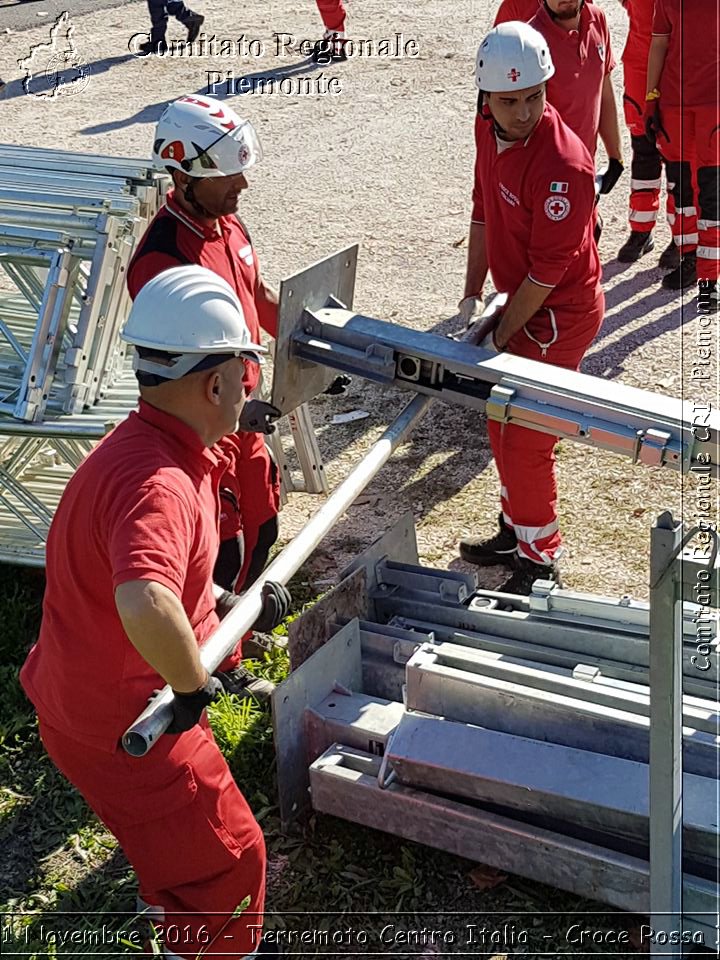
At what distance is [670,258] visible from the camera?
7336mm

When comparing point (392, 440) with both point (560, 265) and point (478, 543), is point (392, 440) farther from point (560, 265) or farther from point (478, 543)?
point (478, 543)

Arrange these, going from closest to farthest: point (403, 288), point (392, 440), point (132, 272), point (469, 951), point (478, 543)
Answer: point (469, 951) → point (392, 440) → point (132, 272) → point (478, 543) → point (403, 288)

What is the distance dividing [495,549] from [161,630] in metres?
2.77

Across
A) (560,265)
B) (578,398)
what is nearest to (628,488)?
(560,265)

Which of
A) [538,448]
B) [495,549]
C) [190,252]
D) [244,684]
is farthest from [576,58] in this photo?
[244,684]

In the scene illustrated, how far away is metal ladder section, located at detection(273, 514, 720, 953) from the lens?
2992mm

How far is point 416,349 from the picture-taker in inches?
135

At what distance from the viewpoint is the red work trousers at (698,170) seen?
6.61m

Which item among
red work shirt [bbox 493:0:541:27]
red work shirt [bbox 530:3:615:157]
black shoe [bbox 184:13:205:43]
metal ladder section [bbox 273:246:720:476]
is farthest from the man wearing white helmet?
black shoe [bbox 184:13:205:43]

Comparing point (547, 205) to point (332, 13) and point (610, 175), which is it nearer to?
point (610, 175)

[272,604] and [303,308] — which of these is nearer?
[272,604]

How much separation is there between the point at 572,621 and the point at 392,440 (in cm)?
87

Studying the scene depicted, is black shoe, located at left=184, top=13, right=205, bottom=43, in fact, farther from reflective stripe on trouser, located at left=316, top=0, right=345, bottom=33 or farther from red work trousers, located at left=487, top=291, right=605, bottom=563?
red work trousers, located at left=487, top=291, right=605, bottom=563

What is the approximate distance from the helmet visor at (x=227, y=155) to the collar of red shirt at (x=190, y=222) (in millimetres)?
146
